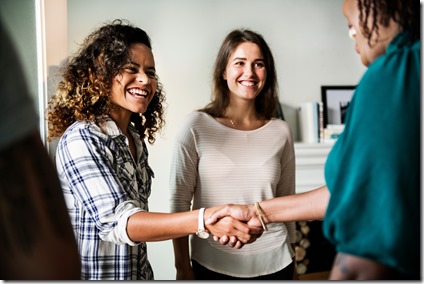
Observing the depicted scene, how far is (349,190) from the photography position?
23.9 inches

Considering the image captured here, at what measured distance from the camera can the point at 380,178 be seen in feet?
1.96

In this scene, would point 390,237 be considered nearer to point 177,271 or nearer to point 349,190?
point 349,190

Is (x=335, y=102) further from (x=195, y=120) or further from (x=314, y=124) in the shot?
(x=195, y=120)

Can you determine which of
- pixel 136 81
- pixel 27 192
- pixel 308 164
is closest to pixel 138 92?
pixel 136 81

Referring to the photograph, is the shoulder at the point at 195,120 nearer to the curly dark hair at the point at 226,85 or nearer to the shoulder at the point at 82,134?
the curly dark hair at the point at 226,85

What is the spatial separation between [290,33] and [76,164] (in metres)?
0.67

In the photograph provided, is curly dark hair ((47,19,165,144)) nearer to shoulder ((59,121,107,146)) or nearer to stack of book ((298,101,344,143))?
shoulder ((59,121,107,146))

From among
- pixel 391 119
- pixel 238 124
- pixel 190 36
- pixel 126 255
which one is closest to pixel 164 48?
pixel 190 36

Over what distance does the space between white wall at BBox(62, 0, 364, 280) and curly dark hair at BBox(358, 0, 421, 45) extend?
418 millimetres

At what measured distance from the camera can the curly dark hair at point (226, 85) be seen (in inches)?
46.6

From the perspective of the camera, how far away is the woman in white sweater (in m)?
1.17

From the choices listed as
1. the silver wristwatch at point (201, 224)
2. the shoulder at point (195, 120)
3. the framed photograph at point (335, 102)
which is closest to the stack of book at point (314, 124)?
the framed photograph at point (335, 102)

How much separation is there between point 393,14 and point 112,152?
25.7 inches

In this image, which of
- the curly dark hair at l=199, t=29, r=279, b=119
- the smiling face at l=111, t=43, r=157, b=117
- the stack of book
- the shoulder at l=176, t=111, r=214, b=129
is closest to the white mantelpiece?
the stack of book
